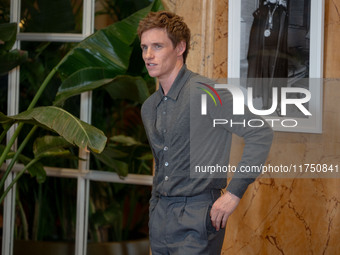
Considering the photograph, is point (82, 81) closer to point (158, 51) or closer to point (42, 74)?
point (42, 74)

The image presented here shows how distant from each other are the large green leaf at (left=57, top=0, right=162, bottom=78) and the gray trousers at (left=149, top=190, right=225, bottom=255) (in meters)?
1.10

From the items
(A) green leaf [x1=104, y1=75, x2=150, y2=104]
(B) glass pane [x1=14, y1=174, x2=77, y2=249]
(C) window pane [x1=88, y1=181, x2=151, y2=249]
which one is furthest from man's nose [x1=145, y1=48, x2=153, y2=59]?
(B) glass pane [x1=14, y1=174, x2=77, y2=249]

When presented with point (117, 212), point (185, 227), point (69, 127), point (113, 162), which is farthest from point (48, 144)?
point (185, 227)

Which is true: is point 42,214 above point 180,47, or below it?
below

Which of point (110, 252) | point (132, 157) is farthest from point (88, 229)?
point (132, 157)

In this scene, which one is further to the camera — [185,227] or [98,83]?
[98,83]

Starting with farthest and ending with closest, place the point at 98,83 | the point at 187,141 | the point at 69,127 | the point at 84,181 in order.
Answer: the point at 84,181 < the point at 98,83 < the point at 69,127 < the point at 187,141

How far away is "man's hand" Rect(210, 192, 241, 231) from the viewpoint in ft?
5.58

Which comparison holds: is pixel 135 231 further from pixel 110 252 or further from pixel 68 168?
pixel 68 168

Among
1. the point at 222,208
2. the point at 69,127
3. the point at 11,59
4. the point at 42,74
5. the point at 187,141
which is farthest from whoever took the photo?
the point at 42,74

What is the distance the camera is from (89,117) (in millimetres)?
3188

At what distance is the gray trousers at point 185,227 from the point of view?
1725 mm

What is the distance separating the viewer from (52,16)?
3240 mm

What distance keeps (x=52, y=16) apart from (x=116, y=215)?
138 centimetres
